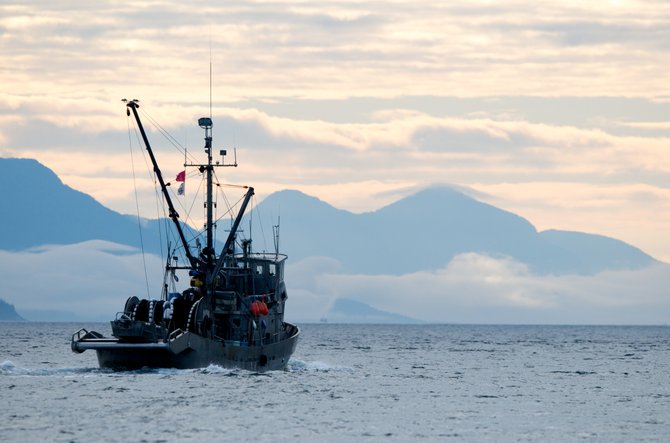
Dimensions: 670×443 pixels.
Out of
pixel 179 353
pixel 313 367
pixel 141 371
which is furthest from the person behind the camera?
pixel 313 367

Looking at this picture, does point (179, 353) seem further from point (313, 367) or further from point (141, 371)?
point (313, 367)

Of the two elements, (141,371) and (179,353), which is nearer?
(179,353)

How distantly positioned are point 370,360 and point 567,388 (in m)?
43.3

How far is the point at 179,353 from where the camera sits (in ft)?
282

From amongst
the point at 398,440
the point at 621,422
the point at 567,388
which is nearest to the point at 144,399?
the point at 398,440

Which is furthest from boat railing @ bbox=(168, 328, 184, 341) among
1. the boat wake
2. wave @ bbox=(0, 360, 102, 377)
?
the boat wake

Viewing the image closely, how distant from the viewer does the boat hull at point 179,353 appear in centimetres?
8519

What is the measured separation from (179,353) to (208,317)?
429cm

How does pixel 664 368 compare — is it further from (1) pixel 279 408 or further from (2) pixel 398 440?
(2) pixel 398 440

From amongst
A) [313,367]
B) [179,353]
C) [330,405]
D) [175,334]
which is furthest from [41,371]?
[330,405]

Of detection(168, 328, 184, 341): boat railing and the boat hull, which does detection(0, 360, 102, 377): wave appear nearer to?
the boat hull

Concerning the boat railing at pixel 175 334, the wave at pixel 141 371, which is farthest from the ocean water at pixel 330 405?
the boat railing at pixel 175 334

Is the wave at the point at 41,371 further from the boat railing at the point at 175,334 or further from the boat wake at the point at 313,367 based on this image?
the boat wake at the point at 313,367

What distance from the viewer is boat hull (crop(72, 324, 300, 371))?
279ft
